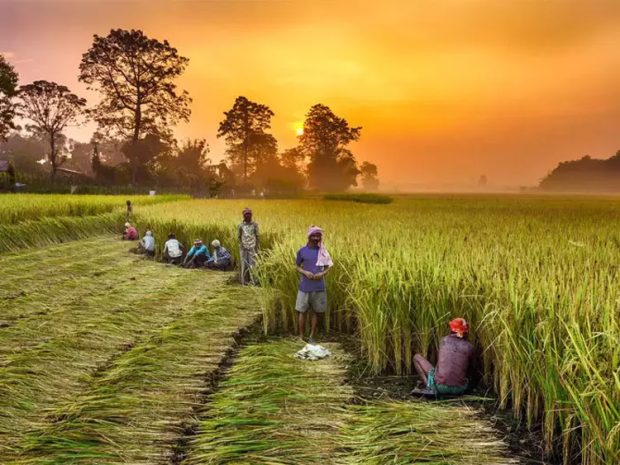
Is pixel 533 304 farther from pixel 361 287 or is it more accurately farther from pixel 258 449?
pixel 258 449

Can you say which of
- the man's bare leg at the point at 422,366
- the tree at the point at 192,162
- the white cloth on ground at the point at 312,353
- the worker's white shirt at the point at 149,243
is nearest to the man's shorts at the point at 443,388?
the man's bare leg at the point at 422,366

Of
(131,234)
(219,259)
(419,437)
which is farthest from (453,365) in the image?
(131,234)

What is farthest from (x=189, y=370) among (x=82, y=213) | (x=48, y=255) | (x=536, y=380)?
(x=82, y=213)

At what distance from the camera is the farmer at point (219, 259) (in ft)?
41.9

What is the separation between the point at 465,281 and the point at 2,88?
155ft

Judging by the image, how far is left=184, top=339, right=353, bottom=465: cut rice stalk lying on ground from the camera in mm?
3852

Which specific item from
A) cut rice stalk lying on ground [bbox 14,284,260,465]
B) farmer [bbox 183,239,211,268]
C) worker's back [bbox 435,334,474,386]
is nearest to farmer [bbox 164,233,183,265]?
farmer [bbox 183,239,211,268]

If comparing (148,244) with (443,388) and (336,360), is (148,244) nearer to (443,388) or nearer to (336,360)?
(336,360)

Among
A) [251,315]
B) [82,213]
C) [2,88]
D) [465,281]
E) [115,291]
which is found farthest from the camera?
[2,88]

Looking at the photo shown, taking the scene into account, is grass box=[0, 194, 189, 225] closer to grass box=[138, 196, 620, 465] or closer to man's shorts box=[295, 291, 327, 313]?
grass box=[138, 196, 620, 465]

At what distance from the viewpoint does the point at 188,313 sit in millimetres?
8352

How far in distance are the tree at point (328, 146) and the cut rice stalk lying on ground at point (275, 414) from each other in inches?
3092

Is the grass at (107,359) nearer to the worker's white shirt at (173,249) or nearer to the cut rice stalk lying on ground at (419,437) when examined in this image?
the cut rice stalk lying on ground at (419,437)

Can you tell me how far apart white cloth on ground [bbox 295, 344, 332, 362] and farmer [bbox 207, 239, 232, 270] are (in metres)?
7.00
